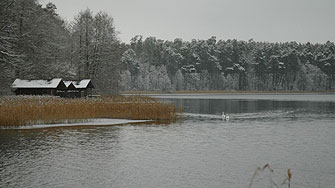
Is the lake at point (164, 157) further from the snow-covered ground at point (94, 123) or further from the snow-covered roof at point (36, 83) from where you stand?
the snow-covered roof at point (36, 83)

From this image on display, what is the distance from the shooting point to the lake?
13.0m

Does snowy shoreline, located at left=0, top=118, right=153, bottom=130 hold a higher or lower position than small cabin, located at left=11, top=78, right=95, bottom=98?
lower

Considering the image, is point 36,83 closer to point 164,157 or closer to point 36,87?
point 36,87

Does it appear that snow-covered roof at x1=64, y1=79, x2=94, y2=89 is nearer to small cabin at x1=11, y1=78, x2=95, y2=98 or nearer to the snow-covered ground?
small cabin at x1=11, y1=78, x2=95, y2=98

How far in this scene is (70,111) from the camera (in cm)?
3036

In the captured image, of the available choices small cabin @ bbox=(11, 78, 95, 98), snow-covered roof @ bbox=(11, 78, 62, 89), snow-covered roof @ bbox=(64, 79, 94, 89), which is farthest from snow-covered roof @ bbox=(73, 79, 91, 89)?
snow-covered roof @ bbox=(11, 78, 62, 89)

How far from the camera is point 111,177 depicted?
13.3 metres

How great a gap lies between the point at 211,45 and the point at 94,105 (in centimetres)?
10510

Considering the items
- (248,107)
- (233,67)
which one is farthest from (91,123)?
(233,67)

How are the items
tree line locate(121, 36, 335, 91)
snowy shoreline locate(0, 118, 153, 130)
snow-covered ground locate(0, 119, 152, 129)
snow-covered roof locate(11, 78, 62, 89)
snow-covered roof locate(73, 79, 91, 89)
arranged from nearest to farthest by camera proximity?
snowy shoreline locate(0, 118, 153, 130), snow-covered ground locate(0, 119, 152, 129), snow-covered roof locate(11, 78, 62, 89), snow-covered roof locate(73, 79, 91, 89), tree line locate(121, 36, 335, 91)

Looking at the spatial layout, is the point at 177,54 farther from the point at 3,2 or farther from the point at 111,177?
the point at 111,177

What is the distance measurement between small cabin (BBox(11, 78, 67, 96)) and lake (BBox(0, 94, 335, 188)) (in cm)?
2052

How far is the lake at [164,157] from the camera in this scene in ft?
42.7

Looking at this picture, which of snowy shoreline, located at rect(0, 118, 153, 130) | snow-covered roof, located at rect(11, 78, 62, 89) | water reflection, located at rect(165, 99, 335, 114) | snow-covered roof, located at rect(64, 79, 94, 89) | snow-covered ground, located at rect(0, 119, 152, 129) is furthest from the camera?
snow-covered roof, located at rect(64, 79, 94, 89)
